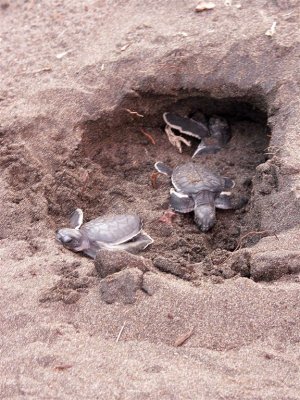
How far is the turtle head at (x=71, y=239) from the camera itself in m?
2.78

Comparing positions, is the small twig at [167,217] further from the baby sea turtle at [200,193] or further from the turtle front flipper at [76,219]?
the turtle front flipper at [76,219]

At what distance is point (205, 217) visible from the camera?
3148 mm

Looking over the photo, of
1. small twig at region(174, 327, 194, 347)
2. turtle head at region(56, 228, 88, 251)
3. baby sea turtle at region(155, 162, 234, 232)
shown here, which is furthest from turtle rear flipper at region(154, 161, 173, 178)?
small twig at region(174, 327, 194, 347)

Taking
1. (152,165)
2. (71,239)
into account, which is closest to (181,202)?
(152,165)

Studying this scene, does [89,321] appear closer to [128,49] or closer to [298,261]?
[298,261]

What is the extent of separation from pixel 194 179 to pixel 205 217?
0.28 meters

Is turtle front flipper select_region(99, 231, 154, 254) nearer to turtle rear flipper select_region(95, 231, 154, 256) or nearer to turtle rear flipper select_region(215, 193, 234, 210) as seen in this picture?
turtle rear flipper select_region(95, 231, 154, 256)

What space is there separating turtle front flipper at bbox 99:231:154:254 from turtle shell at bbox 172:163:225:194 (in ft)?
1.49

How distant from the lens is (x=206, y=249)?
300 cm

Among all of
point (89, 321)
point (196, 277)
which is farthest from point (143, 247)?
point (89, 321)

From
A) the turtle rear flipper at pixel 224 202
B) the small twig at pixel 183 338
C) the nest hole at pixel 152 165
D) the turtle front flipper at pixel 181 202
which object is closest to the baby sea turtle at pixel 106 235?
the nest hole at pixel 152 165

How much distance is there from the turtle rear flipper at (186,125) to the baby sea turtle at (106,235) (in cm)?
81

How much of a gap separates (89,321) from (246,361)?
607mm

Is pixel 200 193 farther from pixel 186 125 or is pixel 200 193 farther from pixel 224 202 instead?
pixel 186 125
